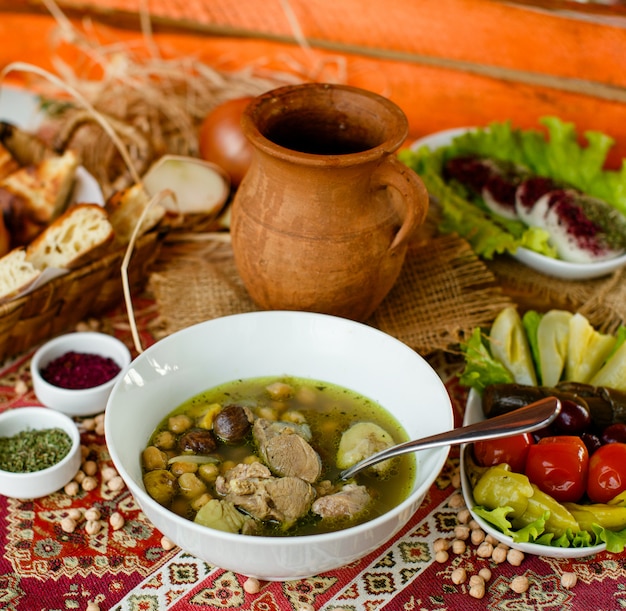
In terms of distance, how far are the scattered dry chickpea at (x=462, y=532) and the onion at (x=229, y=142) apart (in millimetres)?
Answer: 1469

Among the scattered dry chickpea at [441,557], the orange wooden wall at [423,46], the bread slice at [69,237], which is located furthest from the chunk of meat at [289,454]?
the orange wooden wall at [423,46]

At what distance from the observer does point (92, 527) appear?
166cm

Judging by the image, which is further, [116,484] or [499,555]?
[116,484]

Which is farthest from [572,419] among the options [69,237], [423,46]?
[423,46]

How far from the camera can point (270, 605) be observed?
1517 mm

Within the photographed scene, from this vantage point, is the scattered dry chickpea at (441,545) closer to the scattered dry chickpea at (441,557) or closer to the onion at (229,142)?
the scattered dry chickpea at (441,557)

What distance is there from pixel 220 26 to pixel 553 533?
2.58 m

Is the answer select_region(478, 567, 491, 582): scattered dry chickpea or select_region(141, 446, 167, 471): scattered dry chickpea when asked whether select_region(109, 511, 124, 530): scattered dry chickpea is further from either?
select_region(478, 567, 491, 582): scattered dry chickpea

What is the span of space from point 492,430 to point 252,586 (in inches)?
22.2

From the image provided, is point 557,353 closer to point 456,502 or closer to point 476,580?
point 456,502

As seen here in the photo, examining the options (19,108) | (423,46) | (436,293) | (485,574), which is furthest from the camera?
(19,108)

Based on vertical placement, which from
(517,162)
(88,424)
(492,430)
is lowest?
(88,424)

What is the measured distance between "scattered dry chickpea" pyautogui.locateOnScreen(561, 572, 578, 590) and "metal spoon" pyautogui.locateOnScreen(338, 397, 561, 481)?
0.36 meters

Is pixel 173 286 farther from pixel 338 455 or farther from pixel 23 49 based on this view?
pixel 23 49
